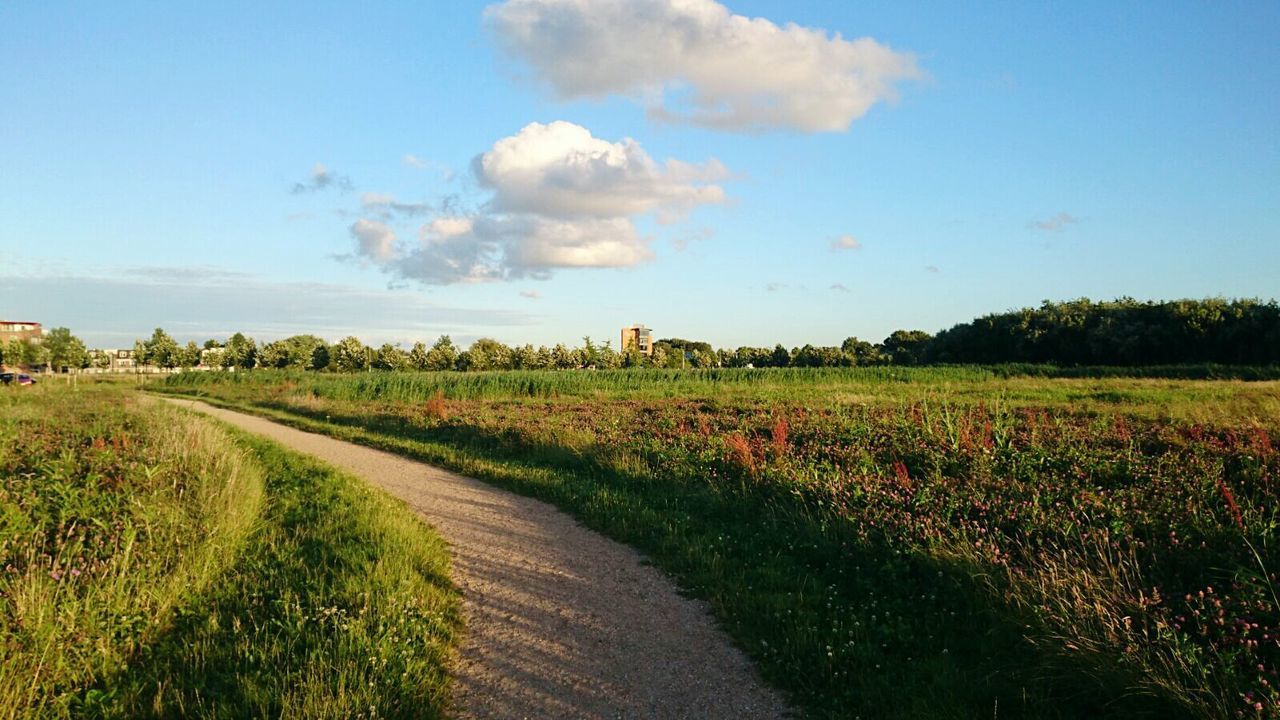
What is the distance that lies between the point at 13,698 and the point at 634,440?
10.1m

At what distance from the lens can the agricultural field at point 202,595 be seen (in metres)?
4.82

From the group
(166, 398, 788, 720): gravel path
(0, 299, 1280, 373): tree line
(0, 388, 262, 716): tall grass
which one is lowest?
(166, 398, 788, 720): gravel path

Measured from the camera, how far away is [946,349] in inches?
2933

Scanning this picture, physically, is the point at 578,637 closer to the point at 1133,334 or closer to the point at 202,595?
the point at 202,595

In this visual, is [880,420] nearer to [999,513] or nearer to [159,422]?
[999,513]

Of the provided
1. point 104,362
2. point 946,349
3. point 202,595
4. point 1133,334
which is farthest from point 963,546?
point 104,362

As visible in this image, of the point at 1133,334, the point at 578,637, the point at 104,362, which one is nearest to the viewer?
the point at 578,637

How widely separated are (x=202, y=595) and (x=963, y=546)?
296 inches

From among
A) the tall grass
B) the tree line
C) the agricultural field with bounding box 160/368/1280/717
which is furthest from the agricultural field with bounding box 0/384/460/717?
the tree line

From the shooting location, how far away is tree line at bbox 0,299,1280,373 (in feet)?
168

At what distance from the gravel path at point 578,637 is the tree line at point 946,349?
2240 inches

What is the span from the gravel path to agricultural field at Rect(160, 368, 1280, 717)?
0.38m

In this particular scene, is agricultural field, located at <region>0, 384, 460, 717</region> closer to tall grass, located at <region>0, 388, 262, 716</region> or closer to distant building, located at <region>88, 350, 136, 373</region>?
tall grass, located at <region>0, 388, 262, 716</region>

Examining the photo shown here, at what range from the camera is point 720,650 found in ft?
18.1
